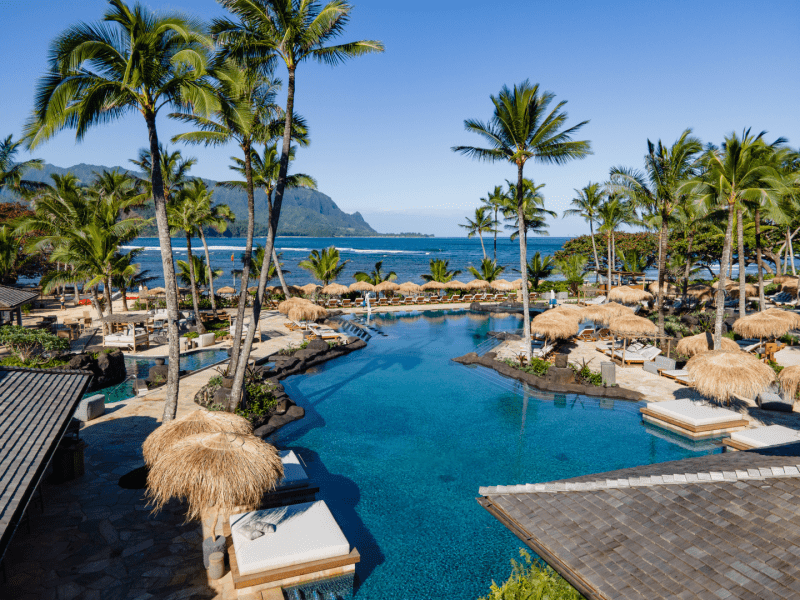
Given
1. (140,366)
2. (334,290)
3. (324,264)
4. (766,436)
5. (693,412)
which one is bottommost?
(693,412)

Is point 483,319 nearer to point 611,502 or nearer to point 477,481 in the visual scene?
point 477,481

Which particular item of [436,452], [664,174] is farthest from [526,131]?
[436,452]

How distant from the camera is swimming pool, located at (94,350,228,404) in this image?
566 inches

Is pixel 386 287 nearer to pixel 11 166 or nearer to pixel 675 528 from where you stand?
pixel 11 166

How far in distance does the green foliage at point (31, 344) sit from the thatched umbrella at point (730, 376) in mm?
20199

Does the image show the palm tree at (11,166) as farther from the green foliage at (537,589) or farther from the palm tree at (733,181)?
the palm tree at (733,181)

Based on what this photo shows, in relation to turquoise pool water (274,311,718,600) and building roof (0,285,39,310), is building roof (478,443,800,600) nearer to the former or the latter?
turquoise pool water (274,311,718,600)

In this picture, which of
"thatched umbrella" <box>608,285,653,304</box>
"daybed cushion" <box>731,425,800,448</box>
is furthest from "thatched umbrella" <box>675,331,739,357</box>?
"thatched umbrella" <box>608,285,653,304</box>

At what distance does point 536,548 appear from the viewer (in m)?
4.67

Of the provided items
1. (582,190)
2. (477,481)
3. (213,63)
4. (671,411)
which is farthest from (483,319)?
(213,63)

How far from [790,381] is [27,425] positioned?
15045mm

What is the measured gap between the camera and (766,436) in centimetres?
996

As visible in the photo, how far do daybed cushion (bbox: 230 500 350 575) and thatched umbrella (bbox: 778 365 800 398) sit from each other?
10.8 metres

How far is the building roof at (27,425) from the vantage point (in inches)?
197
